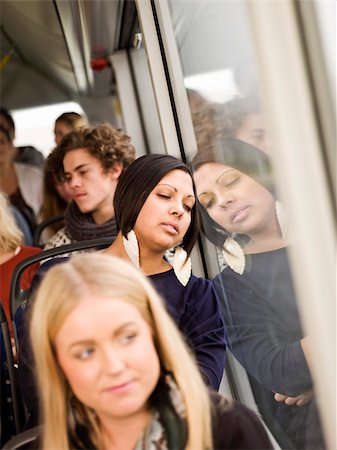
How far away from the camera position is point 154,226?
2.56 m

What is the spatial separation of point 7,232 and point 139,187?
145 centimetres

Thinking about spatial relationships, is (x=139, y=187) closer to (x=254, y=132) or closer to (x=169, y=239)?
(x=169, y=239)

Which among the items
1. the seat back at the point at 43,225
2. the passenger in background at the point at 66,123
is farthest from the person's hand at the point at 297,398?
the passenger in background at the point at 66,123

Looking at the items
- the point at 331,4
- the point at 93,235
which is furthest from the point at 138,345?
the point at 93,235

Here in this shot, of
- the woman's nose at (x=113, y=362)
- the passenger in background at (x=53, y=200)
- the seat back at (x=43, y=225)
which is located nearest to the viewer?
the woman's nose at (x=113, y=362)

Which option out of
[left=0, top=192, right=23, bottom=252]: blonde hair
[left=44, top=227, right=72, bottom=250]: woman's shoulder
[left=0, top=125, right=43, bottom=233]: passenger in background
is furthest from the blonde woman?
[left=0, top=125, right=43, bottom=233]: passenger in background

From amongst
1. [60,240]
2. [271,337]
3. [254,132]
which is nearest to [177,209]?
[254,132]

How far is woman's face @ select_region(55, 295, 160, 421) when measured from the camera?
1.76 metres

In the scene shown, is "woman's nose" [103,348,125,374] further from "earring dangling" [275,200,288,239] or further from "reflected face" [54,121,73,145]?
"reflected face" [54,121,73,145]

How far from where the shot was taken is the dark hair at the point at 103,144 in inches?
152

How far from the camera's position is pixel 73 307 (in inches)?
70.7

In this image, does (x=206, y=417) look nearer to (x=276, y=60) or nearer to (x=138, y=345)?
(x=138, y=345)

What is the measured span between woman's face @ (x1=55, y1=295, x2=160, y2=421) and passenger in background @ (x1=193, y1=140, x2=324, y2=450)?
2.02 feet

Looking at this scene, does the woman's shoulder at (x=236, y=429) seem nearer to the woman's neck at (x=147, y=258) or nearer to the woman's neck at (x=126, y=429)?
the woman's neck at (x=126, y=429)
